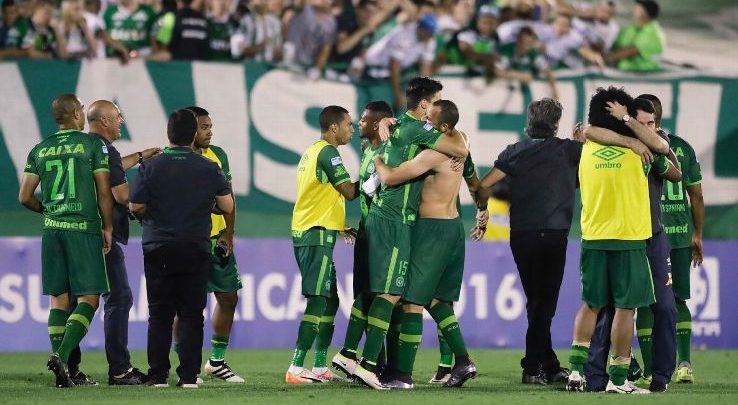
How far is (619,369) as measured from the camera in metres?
9.47

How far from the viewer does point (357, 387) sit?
33.5 ft

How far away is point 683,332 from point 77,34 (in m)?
8.66

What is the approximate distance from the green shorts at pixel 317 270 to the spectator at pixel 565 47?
7282 millimetres

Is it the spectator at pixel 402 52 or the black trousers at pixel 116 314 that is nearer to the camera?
the black trousers at pixel 116 314

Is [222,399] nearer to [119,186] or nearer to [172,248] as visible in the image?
[172,248]

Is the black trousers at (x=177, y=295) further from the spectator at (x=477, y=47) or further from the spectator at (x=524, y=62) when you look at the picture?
the spectator at (x=524, y=62)

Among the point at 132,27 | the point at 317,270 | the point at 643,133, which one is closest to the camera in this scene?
the point at 643,133

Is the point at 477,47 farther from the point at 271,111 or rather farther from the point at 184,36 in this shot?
the point at 184,36

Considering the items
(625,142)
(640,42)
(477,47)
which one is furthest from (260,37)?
(625,142)

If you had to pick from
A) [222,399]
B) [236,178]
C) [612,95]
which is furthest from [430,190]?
[236,178]

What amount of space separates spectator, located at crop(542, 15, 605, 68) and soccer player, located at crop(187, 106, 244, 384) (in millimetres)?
7137

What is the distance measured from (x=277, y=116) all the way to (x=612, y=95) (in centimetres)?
735

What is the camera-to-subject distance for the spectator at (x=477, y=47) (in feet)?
55.1

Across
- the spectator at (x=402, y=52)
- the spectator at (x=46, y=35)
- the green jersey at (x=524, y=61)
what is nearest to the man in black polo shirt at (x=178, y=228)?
the spectator at (x=402, y=52)
